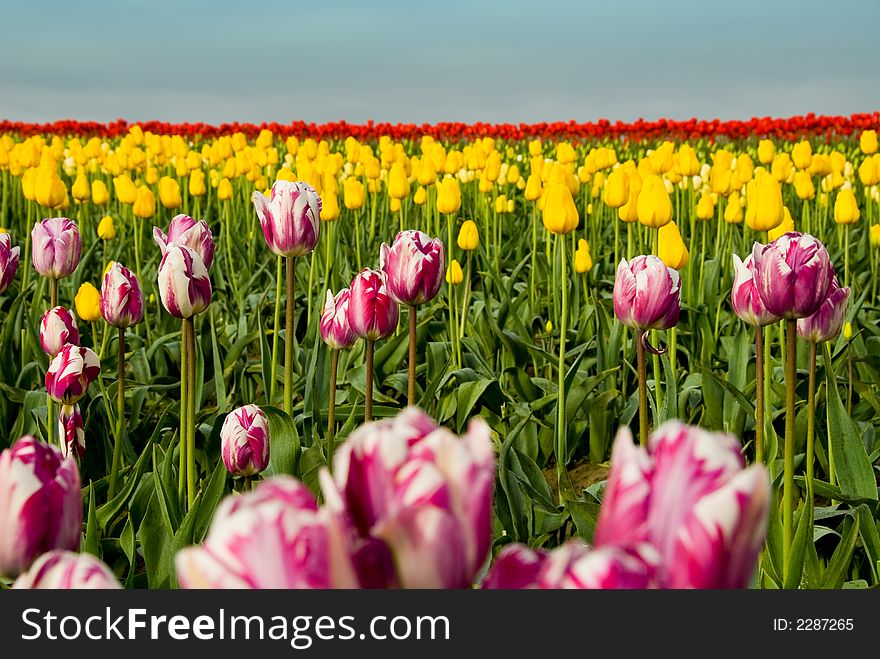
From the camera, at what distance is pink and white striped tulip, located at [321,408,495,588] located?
1.96 ft

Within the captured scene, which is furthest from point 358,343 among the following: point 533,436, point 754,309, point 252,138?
point 252,138

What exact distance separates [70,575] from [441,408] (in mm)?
2870

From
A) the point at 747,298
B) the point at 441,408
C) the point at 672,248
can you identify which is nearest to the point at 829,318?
the point at 747,298

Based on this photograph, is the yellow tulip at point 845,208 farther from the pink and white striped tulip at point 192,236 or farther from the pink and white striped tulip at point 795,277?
the pink and white striped tulip at point 192,236

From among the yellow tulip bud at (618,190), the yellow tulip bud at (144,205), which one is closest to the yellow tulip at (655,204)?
the yellow tulip bud at (618,190)

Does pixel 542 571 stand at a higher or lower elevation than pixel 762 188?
lower

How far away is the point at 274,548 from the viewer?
583 mm

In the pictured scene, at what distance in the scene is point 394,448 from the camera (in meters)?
0.62

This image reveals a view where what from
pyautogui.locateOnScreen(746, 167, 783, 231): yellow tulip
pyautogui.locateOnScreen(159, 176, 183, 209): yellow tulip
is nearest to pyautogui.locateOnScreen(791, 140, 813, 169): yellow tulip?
pyautogui.locateOnScreen(746, 167, 783, 231): yellow tulip

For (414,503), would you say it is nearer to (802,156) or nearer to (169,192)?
(169,192)

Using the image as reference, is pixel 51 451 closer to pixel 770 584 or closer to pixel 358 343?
pixel 770 584

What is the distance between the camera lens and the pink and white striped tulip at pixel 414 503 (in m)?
0.60

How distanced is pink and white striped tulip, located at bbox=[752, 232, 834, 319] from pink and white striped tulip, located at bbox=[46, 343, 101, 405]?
158 centimetres

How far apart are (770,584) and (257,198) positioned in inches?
61.1
